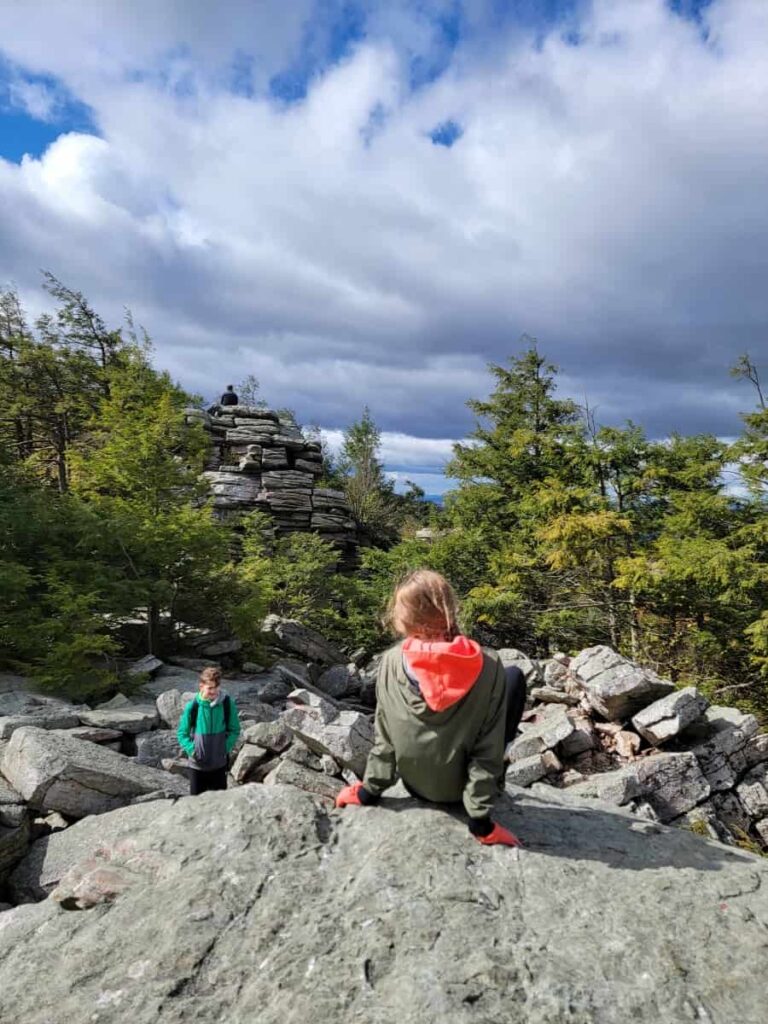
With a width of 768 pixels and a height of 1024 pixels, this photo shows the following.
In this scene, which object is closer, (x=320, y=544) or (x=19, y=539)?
(x=19, y=539)

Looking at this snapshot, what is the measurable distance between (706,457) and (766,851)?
1371 centimetres

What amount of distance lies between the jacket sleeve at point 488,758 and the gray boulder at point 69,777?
4295 millimetres

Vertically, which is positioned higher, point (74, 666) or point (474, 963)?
point (474, 963)

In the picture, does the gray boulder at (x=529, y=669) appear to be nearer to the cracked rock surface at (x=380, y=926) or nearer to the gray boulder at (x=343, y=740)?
the gray boulder at (x=343, y=740)

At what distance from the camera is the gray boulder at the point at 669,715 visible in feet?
34.3

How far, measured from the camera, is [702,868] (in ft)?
11.0

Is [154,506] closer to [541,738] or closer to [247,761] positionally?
[247,761]

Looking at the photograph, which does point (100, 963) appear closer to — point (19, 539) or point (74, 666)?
point (74, 666)

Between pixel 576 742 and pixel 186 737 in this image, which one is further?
pixel 576 742

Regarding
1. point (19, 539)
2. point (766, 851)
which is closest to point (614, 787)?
point (766, 851)

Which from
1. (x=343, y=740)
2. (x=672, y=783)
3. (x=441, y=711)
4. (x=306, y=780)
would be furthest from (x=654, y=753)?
(x=441, y=711)

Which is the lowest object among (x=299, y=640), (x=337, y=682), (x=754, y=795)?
(x=754, y=795)

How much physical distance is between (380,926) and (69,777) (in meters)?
4.46

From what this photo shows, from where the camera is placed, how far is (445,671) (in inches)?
131
